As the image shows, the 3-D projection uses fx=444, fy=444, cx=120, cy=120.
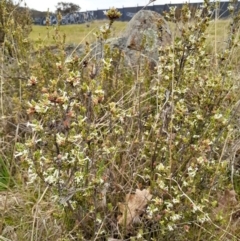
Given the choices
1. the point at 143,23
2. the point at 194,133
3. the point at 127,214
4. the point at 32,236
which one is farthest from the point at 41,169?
the point at 143,23

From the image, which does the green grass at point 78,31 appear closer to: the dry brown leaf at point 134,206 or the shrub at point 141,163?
the shrub at point 141,163

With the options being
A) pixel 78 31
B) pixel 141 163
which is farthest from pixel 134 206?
pixel 78 31

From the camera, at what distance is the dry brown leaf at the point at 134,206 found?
1895mm

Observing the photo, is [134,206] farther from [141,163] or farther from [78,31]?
[78,31]

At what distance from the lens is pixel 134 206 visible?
1942 mm

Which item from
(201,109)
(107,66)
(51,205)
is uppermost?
(107,66)

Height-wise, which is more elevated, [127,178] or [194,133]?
[194,133]

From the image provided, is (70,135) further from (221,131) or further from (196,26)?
(196,26)

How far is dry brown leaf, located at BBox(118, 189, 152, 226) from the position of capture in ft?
6.22

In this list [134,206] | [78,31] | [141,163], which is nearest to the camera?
[134,206]

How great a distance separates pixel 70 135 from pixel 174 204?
2.14 feet

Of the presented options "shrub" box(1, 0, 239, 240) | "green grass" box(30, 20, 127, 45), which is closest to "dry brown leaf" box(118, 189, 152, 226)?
"shrub" box(1, 0, 239, 240)

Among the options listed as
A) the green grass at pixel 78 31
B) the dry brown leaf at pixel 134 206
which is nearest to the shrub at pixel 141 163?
the dry brown leaf at pixel 134 206

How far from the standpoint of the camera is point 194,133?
6.27 ft
